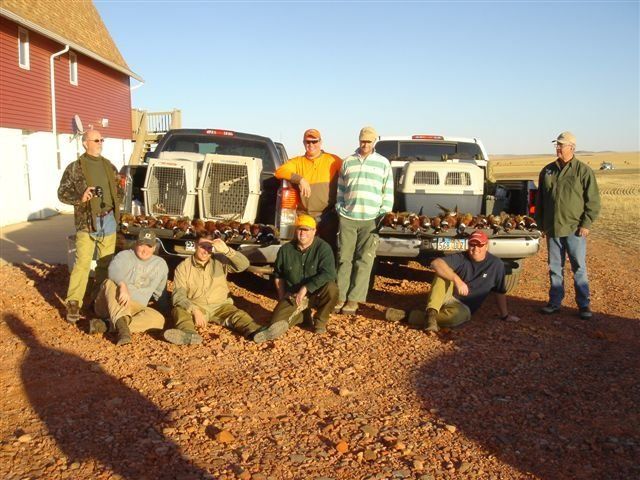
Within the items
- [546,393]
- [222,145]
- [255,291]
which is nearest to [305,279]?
[255,291]

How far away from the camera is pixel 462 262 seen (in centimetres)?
667

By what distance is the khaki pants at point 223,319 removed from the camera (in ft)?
19.8

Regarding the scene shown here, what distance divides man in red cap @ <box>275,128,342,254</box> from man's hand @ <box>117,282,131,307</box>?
194 cm

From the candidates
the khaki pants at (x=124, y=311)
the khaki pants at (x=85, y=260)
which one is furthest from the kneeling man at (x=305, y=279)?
the khaki pants at (x=85, y=260)

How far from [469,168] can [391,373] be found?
3.56 meters

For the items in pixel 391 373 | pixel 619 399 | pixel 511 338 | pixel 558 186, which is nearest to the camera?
pixel 619 399

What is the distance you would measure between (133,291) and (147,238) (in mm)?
517

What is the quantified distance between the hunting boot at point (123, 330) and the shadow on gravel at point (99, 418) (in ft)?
1.42

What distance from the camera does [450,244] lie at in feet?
23.5

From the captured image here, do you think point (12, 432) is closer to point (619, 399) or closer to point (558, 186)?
point (619, 399)

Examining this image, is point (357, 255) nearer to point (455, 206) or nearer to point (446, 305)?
point (446, 305)

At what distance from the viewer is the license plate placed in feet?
23.4

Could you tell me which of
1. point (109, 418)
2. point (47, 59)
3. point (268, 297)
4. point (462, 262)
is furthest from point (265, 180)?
point (47, 59)

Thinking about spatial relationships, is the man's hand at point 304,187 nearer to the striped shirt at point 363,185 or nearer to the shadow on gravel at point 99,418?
the striped shirt at point 363,185
